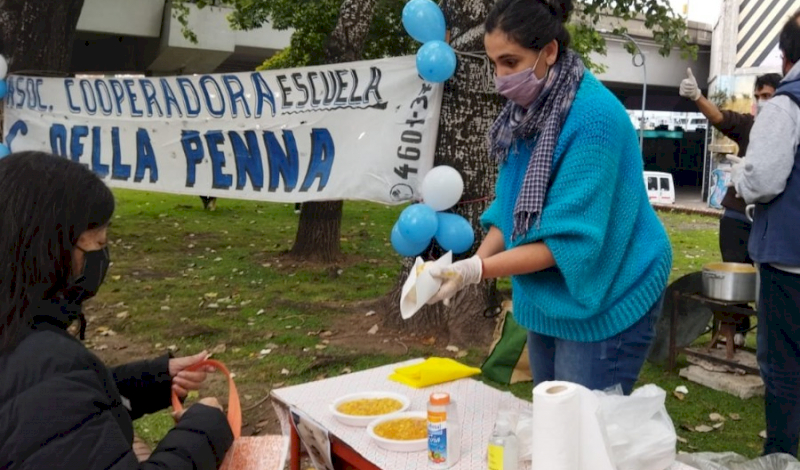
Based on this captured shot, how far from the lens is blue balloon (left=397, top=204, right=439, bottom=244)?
418 cm

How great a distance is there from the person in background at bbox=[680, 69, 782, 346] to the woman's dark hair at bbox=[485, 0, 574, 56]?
2.49 m

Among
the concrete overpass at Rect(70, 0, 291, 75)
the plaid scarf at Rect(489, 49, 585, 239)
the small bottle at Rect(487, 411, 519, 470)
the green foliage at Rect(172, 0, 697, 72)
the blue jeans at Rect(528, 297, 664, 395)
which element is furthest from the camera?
the concrete overpass at Rect(70, 0, 291, 75)

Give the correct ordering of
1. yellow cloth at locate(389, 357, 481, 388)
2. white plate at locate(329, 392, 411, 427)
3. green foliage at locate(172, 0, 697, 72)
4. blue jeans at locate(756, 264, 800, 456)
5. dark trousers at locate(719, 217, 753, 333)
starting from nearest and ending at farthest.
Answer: white plate at locate(329, 392, 411, 427) → yellow cloth at locate(389, 357, 481, 388) → blue jeans at locate(756, 264, 800, 456) → dark trousers at locate(719, 217, 753, 333) → green foliage at locate(172, 0, 697, 72)

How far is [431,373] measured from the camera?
271cm

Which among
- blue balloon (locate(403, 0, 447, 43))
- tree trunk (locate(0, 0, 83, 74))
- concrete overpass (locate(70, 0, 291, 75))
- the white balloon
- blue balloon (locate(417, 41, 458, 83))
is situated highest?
concrete overpass (locate(70, 0, 291, 75))

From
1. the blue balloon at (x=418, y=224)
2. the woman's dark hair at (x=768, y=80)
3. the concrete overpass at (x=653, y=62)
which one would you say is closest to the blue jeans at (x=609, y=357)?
the blue balloon at (x=418, y=224)

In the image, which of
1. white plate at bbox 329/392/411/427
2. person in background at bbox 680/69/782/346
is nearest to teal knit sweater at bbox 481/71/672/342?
white plate at bbox 329/392/411/427

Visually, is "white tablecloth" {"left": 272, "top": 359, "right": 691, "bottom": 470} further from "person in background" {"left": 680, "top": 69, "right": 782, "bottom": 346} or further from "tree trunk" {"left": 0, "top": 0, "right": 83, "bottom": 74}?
"tree trunk" {"left": 0, "top": 0, "right": 83, "bottom": 74}

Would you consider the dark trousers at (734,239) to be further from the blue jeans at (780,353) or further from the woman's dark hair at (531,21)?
the woman's dark hair at (531,21)

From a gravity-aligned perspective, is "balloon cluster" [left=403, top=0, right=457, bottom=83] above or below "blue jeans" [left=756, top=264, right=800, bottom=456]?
above

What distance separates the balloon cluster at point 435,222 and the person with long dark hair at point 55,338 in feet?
8.53

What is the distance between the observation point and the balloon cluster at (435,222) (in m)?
4.19

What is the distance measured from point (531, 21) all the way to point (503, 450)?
1122 millimetres

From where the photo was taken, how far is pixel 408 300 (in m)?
1.97
